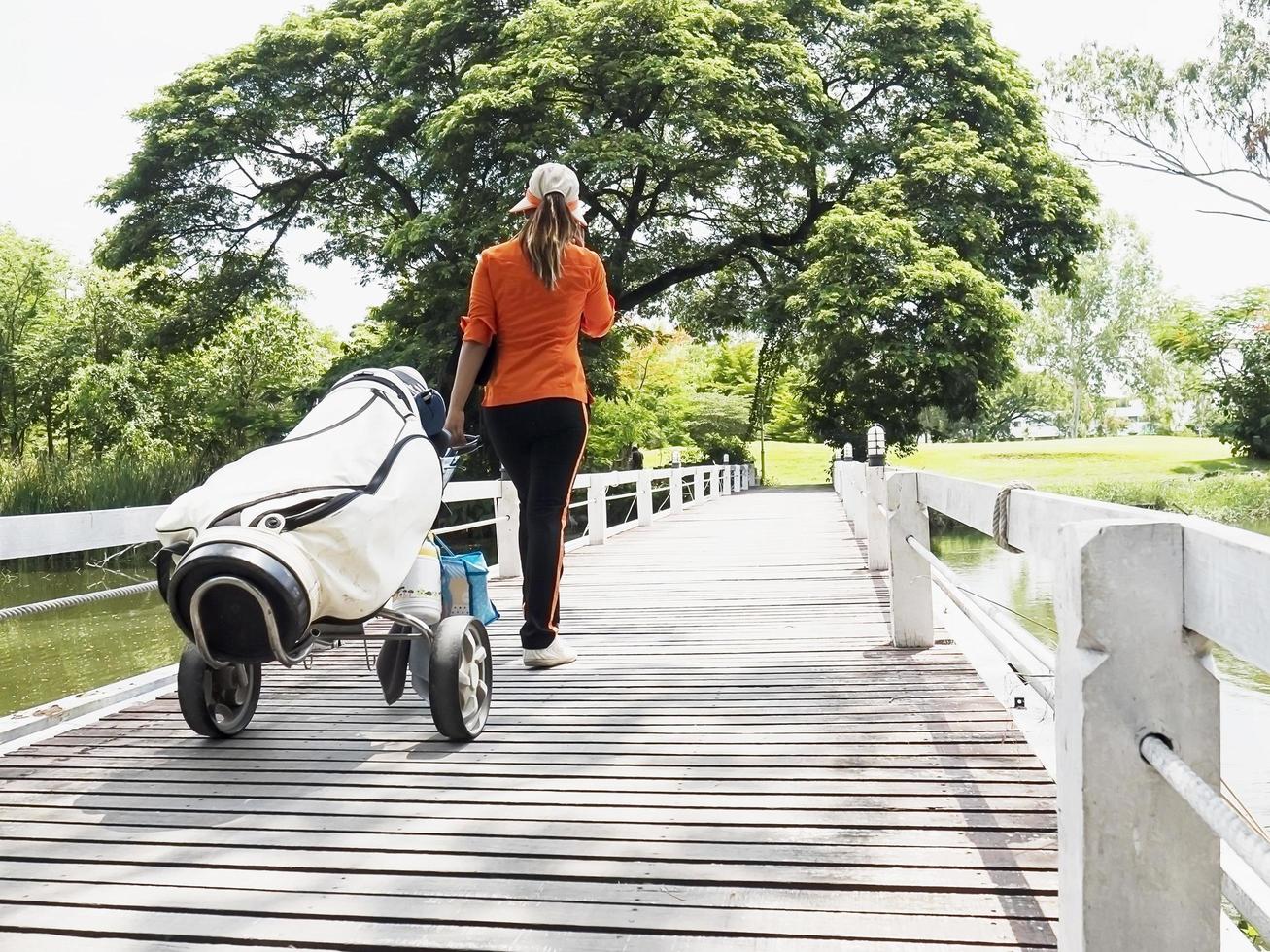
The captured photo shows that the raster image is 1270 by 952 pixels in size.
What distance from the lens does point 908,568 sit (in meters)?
4.24

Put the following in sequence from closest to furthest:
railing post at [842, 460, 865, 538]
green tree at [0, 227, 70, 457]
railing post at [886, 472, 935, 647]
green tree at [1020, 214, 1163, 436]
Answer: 1. railing post at [886, 472, 935, 647]
2. railing post at [842, 460, 865, 538]
3. green tree at [0, 227, 70, 457]
4. green tree at [1020, 214, 1163, 436]

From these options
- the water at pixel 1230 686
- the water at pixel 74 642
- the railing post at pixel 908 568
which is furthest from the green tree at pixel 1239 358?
the railing post at pixel 908 568

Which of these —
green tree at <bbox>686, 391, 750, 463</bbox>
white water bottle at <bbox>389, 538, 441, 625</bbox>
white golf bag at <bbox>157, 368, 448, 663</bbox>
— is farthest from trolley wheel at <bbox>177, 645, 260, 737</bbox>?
green tree at <bbox>686, 391, 750, 463</bbox>

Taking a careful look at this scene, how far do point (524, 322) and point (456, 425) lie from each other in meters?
0.45

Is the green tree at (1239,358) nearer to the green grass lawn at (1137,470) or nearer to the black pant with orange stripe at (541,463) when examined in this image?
the green grass lawn at (1137,470)

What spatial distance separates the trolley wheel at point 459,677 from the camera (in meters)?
3.00

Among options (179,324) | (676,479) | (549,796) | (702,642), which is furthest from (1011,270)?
A: (549,796)

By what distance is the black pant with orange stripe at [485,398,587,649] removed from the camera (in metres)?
3.81

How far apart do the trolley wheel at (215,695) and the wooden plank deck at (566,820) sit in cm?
7

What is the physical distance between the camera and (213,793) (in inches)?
108

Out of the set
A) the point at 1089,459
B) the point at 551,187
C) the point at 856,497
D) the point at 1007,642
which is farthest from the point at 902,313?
the point at 1089,459

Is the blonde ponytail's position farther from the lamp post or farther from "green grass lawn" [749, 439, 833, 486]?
"green grass lawn" [749, 439, 833, 486]

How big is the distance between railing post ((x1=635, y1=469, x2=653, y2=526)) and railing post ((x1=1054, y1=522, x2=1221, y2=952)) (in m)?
11.6

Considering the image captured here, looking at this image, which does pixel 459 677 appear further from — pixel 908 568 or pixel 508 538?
pixel 508 538
